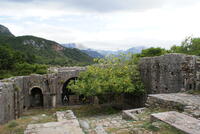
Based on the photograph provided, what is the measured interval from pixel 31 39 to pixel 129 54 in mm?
81055

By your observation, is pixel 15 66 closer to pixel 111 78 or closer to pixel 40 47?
pixel 111 78

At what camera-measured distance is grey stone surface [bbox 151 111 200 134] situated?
186 inches

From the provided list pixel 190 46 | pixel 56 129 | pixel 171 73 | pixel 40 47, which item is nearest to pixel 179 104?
pixel 171 73

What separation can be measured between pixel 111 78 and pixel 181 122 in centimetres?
808

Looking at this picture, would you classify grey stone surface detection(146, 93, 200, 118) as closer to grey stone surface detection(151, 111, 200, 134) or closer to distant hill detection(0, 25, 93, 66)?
grey stone surface detection(151, 111, 200, 134)

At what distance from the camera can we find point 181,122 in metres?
5.35

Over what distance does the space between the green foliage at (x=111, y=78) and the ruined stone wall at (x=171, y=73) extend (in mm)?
916

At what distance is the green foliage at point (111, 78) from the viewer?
1284 cm

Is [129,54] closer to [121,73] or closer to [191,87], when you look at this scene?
[121,73]

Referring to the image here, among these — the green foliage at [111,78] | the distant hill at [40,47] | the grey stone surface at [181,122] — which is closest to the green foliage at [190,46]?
the green foliage at [111,78]

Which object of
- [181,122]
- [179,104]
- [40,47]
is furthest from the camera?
[40,47]

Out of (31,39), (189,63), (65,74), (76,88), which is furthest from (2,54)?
(31,39)

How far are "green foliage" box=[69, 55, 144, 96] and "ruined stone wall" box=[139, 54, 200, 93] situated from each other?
0.92m

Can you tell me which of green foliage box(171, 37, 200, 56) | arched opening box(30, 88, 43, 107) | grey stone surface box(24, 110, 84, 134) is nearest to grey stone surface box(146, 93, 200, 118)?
grey stone surface box(24, 110, 84, 134)
